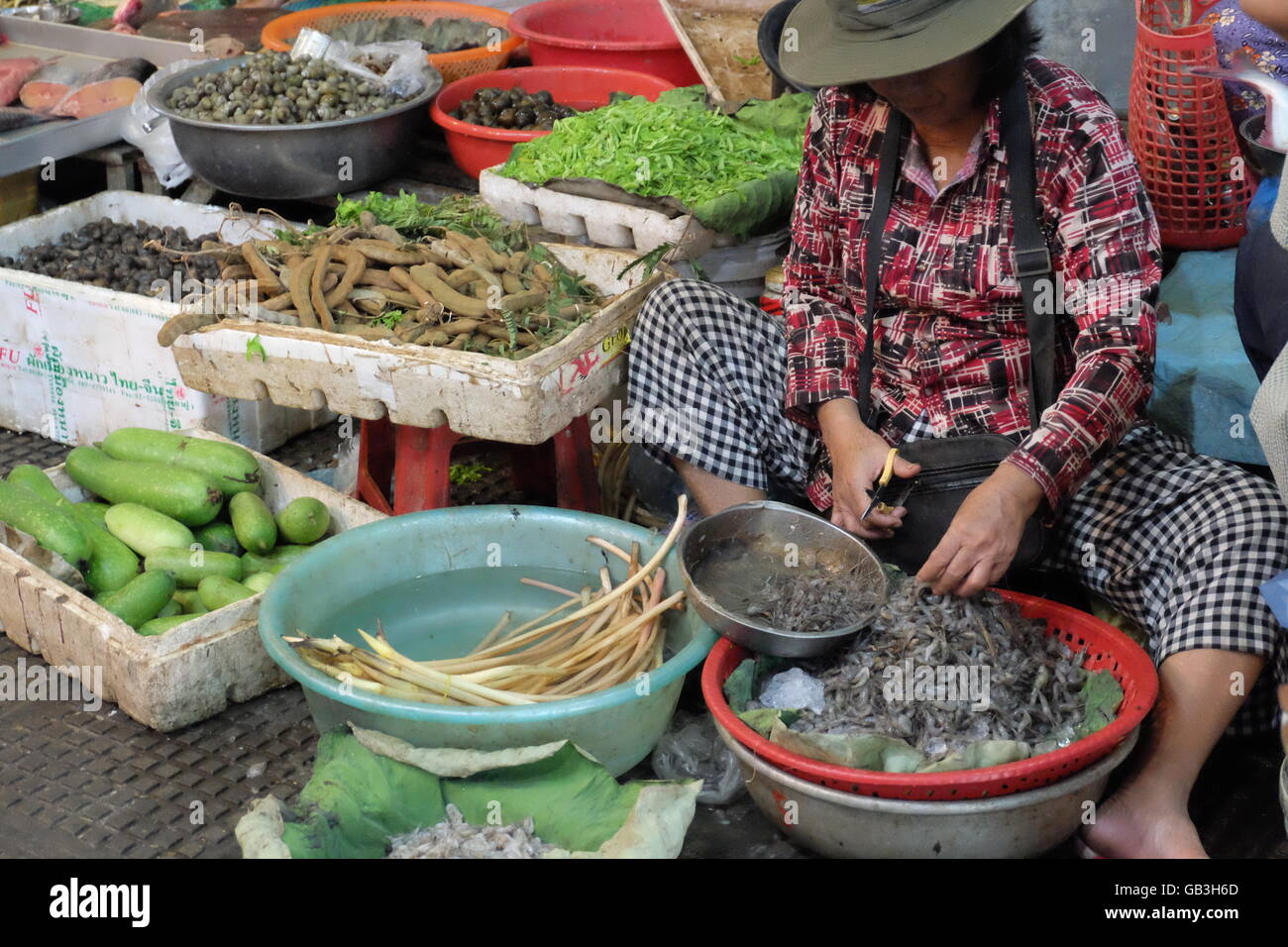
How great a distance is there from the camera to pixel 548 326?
2963 millimetres

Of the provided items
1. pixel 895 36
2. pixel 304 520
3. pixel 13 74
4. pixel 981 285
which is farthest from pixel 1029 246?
pixel 13 74

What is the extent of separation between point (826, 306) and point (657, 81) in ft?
5.83

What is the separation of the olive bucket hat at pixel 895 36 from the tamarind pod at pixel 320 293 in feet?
3.84

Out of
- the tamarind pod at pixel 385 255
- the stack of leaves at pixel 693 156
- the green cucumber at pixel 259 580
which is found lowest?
the green cucumber at pixel 259 580

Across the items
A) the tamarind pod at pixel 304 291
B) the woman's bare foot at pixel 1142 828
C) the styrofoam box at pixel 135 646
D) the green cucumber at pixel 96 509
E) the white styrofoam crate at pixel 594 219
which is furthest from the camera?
the white styrofoam crate at pixel 594 219

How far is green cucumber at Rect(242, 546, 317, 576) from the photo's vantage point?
296 centimetres

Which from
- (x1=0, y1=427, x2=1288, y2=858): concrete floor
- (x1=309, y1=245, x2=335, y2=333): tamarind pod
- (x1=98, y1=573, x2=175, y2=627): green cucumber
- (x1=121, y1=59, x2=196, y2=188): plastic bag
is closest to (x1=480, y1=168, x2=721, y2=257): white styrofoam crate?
(x1=309, y1=245, x2=335, y2=333): tamarind pod

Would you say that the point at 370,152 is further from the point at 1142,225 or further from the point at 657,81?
the point at 1142,225

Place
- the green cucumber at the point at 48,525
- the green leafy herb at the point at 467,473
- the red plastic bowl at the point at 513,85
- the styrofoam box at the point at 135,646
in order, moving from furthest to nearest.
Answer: the red plastic bowl at the point at 513,85 < the green leafy herb at the point at 467,473 < the green cucumber at the point at 48,525 < the styrofoam box at the point at 135,646

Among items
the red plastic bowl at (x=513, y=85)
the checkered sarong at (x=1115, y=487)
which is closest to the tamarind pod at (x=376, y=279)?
the checkered sarong at (x=1115, y=487)

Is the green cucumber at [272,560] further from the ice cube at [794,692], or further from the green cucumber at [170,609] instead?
the ice cube at [794,692]

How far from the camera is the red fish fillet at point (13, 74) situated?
5.14m

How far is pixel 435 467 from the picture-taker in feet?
9.68
